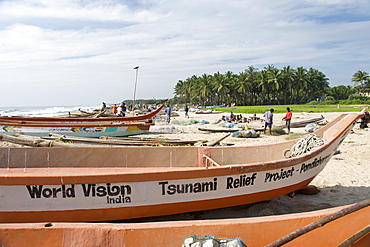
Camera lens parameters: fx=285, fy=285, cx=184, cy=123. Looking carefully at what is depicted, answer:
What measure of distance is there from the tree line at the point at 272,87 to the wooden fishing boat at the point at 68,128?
56.8 metres

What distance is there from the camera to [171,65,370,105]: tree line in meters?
68.9

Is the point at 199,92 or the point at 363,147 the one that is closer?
the point at 363,147

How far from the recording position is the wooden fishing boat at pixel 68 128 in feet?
45.6

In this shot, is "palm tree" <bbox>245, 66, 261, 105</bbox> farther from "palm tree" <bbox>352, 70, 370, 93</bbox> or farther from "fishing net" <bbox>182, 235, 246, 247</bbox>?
"fishing net" <bbox>182, 235, 246, 247</bbox>

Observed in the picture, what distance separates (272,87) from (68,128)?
201ft

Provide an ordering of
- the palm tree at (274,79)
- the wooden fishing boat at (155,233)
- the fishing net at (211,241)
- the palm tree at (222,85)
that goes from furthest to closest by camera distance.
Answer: the palm tree at (222,85), the palm tree at (274,79), the wooden fishing boat at (155,233), the fishing net at (211,241)

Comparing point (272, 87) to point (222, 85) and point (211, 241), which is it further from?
point (211, 241)

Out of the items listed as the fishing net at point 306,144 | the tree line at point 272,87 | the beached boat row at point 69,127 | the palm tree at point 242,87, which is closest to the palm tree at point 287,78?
the tree line at point 272,87

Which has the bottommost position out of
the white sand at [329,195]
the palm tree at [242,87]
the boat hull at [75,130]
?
the white sand at [329,195]

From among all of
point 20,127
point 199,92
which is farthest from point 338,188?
point 199,92

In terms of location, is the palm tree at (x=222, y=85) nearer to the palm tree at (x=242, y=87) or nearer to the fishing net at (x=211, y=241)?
the palm tree at (x=242, y=87)

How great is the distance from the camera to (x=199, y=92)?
79.4 metres

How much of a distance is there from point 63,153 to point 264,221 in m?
4.50

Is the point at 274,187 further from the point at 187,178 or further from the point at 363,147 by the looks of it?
the point at 363,147
